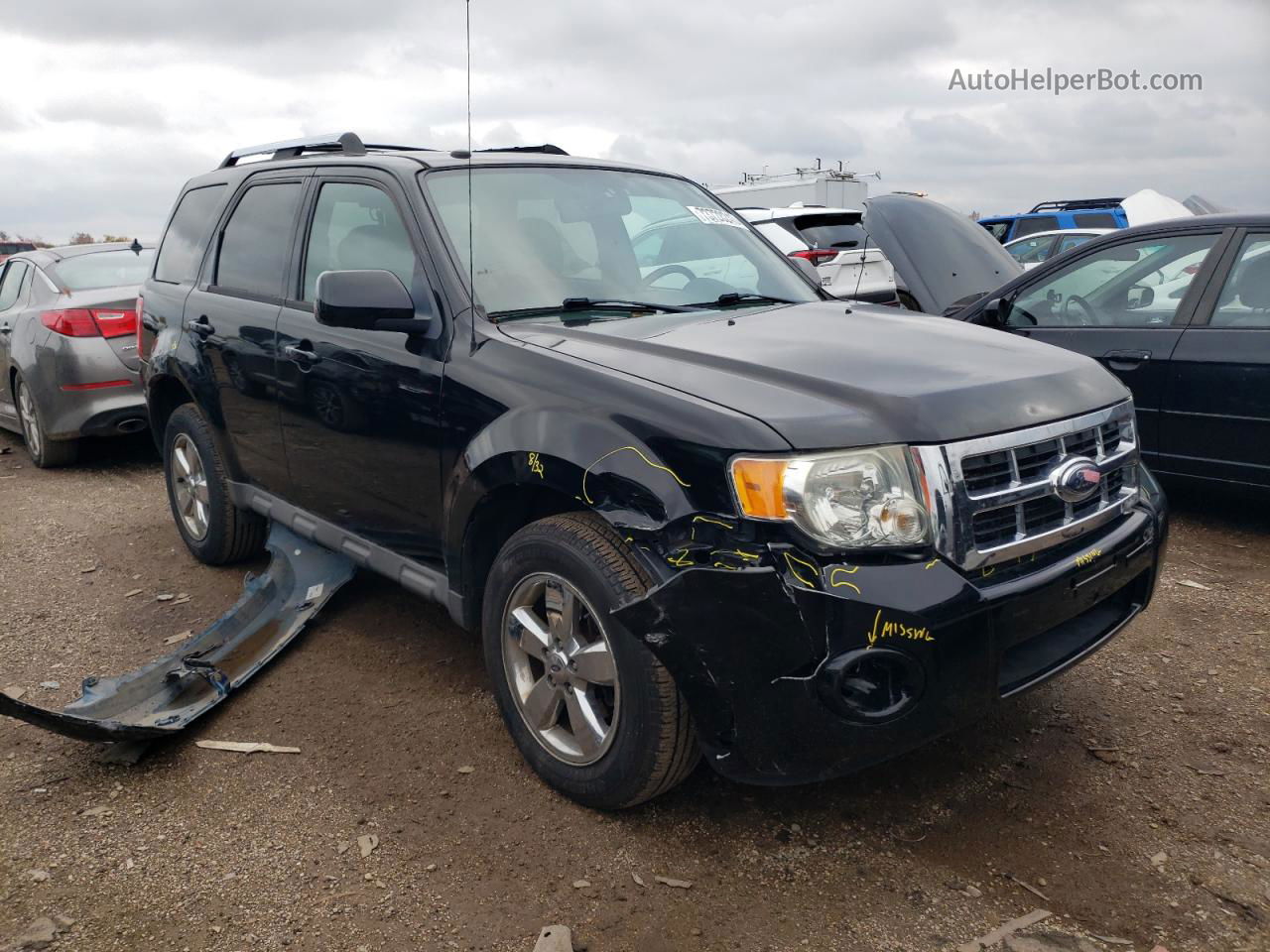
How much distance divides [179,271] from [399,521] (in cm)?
236

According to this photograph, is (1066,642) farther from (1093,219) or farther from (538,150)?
(1093,219)

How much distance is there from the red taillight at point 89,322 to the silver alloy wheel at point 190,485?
7.66 ft

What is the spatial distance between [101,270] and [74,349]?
3.02ft

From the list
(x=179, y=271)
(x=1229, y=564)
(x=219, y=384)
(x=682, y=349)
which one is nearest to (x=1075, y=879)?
(x=682, y=349)

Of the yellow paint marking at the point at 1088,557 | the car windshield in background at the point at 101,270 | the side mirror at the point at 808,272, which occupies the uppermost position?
the side mirror at the point at 808,272

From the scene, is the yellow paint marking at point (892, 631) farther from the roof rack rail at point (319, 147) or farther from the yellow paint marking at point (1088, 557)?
the roof rack rail at point (319, 147)

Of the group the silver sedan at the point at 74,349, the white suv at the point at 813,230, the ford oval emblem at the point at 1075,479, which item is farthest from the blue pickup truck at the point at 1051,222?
the ford oval emblem at the point at 1075,479

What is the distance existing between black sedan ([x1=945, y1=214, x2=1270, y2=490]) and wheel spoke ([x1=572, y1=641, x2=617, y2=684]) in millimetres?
3575

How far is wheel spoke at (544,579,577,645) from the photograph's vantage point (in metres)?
2.72

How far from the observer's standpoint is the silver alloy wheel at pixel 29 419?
7387 millimetres

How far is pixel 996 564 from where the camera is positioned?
7.78 ft

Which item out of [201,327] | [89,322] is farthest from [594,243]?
[89,322]

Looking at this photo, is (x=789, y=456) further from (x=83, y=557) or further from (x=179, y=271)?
(x=83, y=557)

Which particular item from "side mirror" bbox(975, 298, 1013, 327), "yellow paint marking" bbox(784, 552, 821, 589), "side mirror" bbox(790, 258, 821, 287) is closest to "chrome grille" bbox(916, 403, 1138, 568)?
"yellow paint marking" bbox(784, 552, 821, 589)
